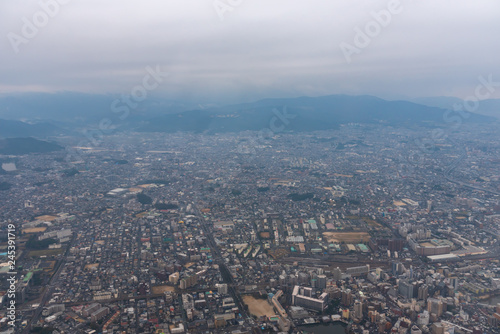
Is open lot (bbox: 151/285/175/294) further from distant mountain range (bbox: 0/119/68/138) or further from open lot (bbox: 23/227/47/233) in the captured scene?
distant mountain range (bbox: 0/119/68/138)

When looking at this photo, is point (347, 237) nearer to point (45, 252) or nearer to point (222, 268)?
point (222, 268)

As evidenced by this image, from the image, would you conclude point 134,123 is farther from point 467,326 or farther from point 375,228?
point 467,326

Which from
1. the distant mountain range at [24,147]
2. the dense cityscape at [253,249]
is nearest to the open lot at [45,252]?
the dense cityscape at [253,249]

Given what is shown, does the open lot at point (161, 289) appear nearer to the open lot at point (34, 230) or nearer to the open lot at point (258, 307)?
the open lot at point (258, 307)

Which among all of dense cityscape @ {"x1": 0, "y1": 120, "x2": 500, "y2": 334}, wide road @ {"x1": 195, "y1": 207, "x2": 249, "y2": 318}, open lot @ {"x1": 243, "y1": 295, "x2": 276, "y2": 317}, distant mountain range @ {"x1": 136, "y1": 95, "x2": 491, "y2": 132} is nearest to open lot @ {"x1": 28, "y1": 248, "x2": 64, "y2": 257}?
dense cityscape @ {"x1": 0, "y1": 120, "x2": 500, "y2": 334}

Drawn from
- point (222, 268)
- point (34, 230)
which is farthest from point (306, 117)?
point (222, 268)
